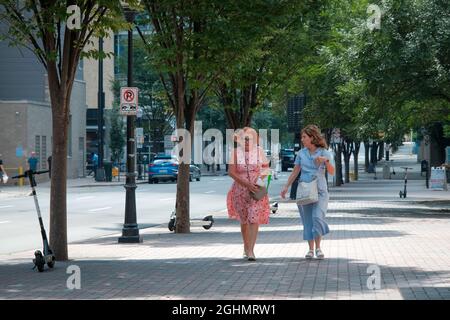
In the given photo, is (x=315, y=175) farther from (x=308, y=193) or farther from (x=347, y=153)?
(x=347, y=153)

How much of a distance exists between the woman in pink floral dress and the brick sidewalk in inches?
18.0

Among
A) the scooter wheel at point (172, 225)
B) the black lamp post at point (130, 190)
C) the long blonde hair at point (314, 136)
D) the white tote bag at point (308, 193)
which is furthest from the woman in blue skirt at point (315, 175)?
the scooter wheel at point (172, 225)

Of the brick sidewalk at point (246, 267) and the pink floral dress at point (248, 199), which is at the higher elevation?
the pink floral dress at point (248, 199)

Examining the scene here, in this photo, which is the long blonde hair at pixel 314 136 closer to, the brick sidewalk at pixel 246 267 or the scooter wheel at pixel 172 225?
the brick sidewalk at pixel 246 267

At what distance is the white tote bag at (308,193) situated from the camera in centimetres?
1446

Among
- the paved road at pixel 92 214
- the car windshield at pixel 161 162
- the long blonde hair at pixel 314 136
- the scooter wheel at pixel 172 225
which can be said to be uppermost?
the long blonde hair at pixel 314 136

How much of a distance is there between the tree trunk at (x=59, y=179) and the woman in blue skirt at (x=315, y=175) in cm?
328

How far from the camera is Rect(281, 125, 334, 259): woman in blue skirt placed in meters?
14.7

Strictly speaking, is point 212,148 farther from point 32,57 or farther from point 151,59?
point 151,59

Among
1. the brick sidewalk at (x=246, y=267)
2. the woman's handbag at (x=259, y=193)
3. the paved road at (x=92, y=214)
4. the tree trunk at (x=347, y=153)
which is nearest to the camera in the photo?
the brick sidewalk at (x=246, y=267)

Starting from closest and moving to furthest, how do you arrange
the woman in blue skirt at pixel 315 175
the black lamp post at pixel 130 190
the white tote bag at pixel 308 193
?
the white tote bag at pixel 308 193
the woman in blue skirt at pixel 315 175
the black lamp post at pixel 130 190

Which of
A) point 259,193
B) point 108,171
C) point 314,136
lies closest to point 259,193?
point 259,193

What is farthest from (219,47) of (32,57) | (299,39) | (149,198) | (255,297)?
(32,57)

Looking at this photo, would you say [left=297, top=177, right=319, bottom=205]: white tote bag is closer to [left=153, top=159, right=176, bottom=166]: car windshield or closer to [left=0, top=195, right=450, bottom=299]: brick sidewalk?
[left=0, top=195, right=450, bottom=299]: brick sidewalk
